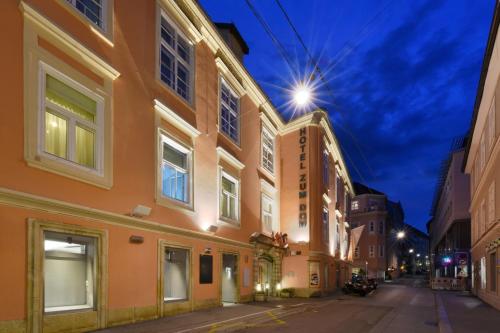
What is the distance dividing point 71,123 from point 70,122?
0.11ft

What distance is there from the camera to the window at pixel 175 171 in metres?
14.5

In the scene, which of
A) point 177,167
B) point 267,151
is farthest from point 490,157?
point 177,167

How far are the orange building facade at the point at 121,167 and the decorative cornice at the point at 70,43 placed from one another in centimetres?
3

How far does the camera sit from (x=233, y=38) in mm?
23797

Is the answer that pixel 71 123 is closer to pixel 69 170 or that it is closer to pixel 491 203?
pixel 69 170

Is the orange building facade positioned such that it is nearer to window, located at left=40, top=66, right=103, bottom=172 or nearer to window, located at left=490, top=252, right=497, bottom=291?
window, located at left=40, top=66, right=103, bottom=172

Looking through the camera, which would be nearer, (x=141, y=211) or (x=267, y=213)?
(x=141, y=211)

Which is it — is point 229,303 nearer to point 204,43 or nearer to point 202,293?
point 202,293

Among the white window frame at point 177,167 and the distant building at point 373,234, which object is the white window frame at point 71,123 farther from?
the distant building at point 373,234

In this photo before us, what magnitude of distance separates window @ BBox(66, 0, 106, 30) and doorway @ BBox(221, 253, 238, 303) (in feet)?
38.8

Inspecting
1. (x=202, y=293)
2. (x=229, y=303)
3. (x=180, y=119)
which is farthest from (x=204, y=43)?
(x=229, y=303)

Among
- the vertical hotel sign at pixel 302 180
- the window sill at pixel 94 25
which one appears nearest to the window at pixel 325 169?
the vertical hotel sign at pixel 302 180

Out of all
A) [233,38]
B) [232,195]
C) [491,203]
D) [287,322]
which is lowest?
[287,322]

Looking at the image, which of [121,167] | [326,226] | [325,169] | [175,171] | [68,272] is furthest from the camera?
[326,226]
